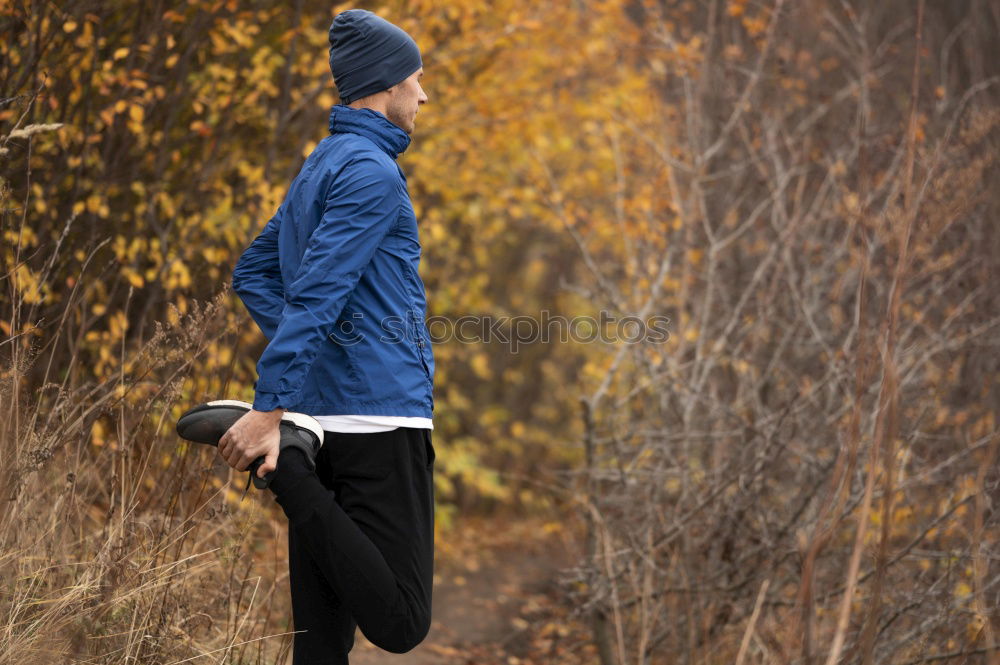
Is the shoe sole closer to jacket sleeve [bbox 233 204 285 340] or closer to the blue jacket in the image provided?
the blue jacket

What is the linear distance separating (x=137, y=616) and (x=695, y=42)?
445 cm

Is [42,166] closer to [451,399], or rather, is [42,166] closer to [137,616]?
[137,616]

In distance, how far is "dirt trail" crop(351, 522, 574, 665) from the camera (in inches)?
188

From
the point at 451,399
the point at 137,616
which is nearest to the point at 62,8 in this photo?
the point at 137,616

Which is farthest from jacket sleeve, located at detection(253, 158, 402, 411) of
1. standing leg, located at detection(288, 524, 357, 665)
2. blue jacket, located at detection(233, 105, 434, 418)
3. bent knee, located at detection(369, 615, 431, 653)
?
bent knee, located at detection(369, 615, 431, 653)

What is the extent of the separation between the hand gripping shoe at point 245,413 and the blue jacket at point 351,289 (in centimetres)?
5

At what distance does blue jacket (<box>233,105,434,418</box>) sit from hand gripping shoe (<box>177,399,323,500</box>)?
2.1 inches

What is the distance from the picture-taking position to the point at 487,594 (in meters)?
6.24

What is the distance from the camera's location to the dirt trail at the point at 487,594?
4770 millimetres

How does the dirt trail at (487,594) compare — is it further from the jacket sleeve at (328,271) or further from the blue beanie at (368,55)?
the blue beanie at (368,55)

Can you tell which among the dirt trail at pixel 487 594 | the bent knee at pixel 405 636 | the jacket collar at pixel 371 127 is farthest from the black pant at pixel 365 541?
the dirt trail at pixel 487 594

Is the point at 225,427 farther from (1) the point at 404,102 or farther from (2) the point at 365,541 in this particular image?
(1) the point at 404,102

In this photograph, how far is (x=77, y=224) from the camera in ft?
13.5

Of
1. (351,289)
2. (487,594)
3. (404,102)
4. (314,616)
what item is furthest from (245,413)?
(487,594)
